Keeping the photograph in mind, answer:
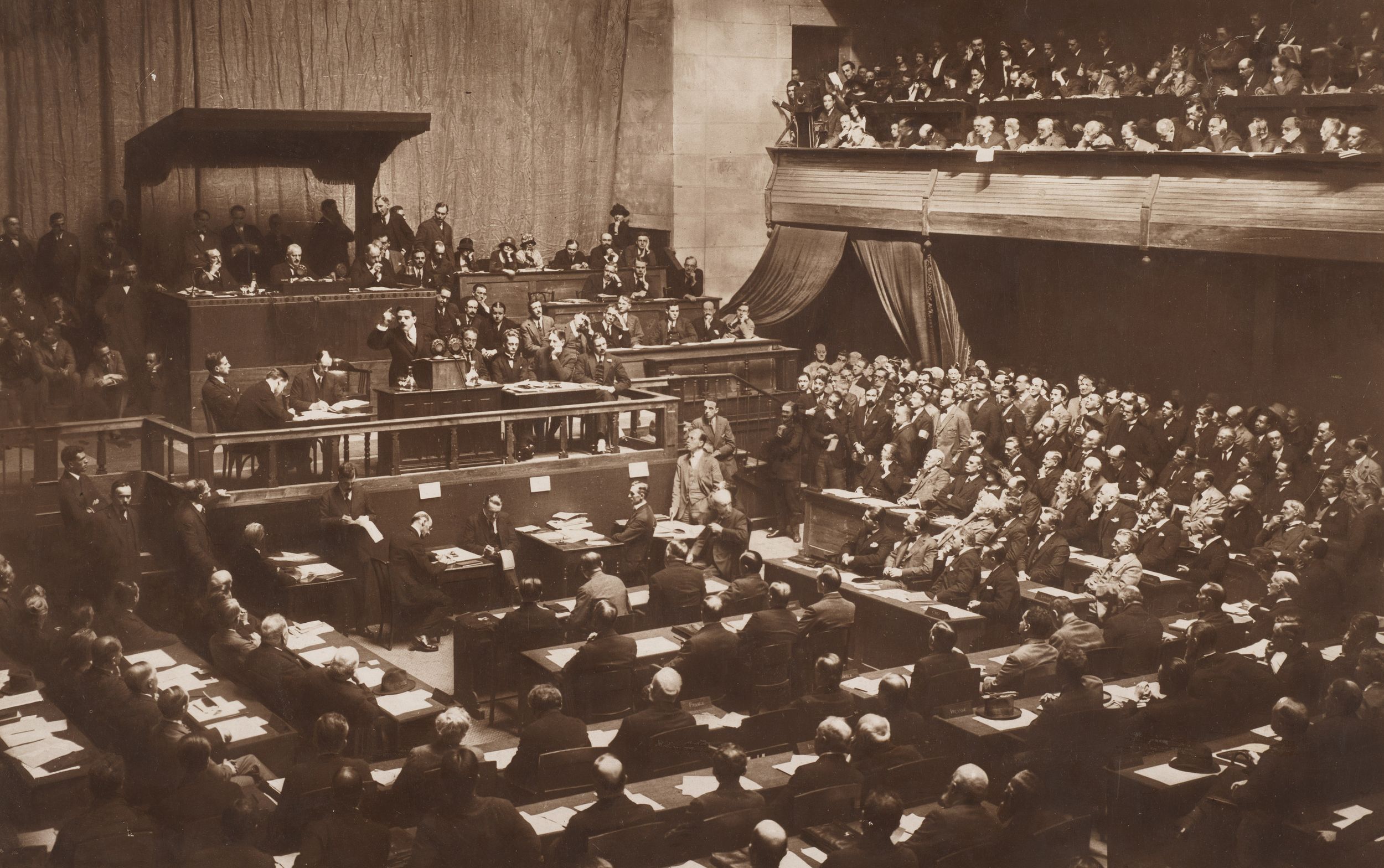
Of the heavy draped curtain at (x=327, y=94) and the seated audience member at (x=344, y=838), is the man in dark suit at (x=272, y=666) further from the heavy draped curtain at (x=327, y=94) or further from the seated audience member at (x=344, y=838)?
the heavy draped curtain at (x=327, y=94)

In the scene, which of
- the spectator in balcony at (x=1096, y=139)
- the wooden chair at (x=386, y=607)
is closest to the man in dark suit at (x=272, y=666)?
the wooden chair at (x=386, y=607)

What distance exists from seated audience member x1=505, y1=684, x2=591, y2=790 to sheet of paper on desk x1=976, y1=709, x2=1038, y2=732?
2671 millimetres

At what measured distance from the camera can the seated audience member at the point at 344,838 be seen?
267 inches

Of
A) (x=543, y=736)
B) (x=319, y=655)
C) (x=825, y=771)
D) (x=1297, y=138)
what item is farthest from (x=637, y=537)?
(x=1297, y=138)

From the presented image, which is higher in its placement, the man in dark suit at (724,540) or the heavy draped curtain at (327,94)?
the heavy draped curtain at (327,94)

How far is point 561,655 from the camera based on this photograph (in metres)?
10.8

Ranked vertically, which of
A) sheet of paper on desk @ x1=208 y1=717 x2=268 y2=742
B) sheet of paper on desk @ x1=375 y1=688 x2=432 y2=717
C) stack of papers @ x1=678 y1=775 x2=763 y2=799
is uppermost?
sheet of paper on desk @ x1=208 y1=717 x2=268 y2=742

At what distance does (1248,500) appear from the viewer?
44.3 ft

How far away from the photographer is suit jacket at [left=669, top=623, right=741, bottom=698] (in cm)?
1059

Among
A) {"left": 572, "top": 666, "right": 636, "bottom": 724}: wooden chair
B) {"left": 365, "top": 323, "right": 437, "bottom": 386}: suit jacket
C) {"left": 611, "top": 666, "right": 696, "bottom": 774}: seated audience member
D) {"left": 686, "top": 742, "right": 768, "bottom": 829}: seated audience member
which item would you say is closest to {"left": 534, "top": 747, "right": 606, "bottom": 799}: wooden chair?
{"left": 611, "top": 666, "right": 696, "bottom": 774}: seated audience member

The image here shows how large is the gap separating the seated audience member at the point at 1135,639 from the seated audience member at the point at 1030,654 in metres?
0.51

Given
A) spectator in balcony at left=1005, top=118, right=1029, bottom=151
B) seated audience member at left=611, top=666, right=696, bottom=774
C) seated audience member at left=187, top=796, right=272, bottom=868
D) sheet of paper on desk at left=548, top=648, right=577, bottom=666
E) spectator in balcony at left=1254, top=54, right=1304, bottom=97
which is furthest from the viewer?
spectator in balcony at left=1005, top=118, right=1029, bottom=151

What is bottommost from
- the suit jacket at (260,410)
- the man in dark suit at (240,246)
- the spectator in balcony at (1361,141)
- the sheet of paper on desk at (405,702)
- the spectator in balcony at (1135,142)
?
the sheet of paper on desk at (405,702)

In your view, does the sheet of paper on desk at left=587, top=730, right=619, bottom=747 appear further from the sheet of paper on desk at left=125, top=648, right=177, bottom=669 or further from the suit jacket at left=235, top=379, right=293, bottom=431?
the suit jacket at left=235, top=379, right=293, bottom=431
